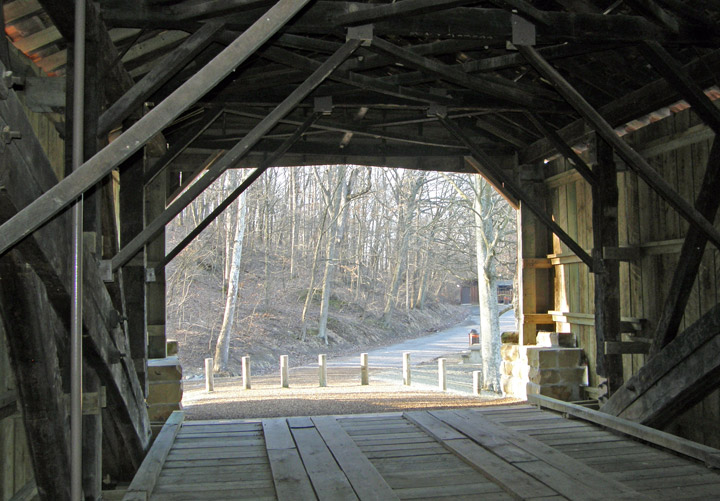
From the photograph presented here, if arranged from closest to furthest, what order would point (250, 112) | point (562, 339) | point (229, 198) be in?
point (229, 198), point (250, 112), point (562, 339)

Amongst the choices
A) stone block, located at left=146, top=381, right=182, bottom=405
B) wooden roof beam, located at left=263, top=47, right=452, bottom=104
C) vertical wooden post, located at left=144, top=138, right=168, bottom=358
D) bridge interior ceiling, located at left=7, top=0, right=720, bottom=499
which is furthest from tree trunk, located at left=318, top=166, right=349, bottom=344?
wooden roof beam, located at left=263, top=47, right=452, bottom=104

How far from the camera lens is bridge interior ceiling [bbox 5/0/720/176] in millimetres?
4543

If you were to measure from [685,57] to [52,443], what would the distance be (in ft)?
18.9

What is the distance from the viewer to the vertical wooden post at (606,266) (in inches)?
252

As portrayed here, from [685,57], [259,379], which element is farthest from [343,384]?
[685,57]

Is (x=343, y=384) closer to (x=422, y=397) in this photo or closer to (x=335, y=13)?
(x=422, y=397)

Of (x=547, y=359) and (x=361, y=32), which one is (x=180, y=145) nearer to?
(x=361, y=32)

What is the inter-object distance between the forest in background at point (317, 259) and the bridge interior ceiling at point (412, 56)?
931 centimetres

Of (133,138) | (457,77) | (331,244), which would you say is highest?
(457,77)

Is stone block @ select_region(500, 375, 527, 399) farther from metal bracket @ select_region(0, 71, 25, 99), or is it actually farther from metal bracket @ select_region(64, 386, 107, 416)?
metal bracket @ select_region(0, 71, 25, 99)

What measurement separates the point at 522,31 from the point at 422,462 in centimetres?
334

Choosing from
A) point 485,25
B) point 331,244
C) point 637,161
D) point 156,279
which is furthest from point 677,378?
point 331,244

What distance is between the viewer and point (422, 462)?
495 cm

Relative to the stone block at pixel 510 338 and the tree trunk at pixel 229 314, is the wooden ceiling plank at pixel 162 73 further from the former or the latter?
the tree trunk at pixel 229 314
